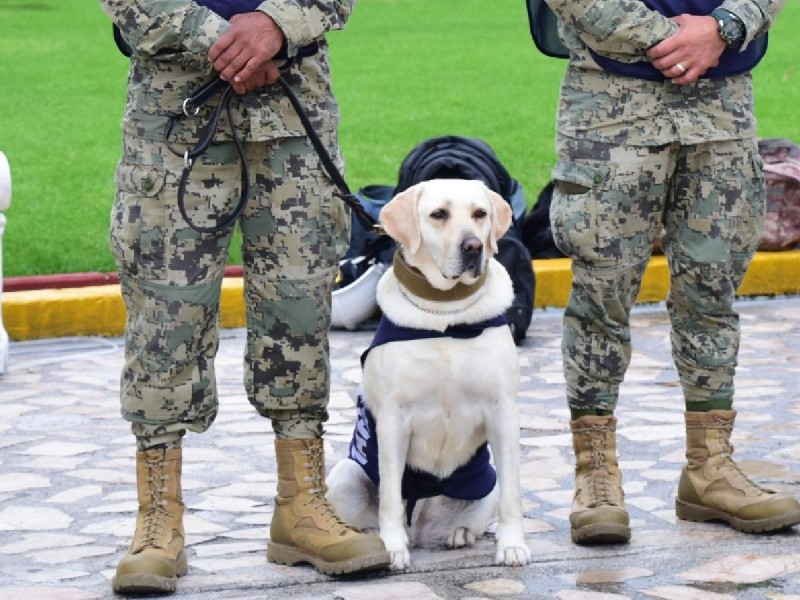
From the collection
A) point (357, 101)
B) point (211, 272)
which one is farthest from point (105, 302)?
point (357, 101)

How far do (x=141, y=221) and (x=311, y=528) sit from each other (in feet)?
3.20

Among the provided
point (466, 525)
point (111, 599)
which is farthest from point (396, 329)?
point (111, 599)

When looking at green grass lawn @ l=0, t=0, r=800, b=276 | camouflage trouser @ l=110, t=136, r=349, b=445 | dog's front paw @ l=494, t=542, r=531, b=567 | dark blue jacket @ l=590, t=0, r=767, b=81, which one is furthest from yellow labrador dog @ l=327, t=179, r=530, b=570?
green grass lawn @ l=0, t=0, r=800, b=276

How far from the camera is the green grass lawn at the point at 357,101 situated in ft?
35.8

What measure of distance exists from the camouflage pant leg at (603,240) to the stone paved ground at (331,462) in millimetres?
513

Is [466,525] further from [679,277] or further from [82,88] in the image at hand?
[82,88]

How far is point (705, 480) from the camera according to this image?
4.95m

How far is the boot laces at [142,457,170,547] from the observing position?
14.7ft

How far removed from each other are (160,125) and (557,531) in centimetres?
172

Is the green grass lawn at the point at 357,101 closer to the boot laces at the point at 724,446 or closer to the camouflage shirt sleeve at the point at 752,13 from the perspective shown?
the boot laces at the point at 724,446

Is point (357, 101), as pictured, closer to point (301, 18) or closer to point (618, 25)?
point (618, 25)

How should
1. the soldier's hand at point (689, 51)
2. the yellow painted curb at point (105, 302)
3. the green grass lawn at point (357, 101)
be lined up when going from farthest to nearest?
the green grass lawn at point (357, 101), the yellow painted curb at point (105, 302), the soldier's hand at point (689, 51)

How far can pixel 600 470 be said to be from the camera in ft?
16.1

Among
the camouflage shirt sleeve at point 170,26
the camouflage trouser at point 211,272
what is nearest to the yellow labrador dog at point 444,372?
the camouflage trouser at point 211,272
